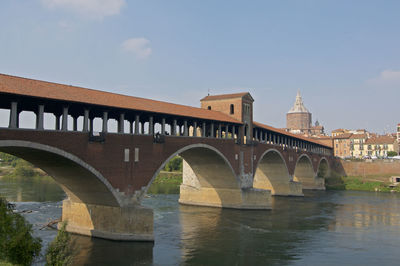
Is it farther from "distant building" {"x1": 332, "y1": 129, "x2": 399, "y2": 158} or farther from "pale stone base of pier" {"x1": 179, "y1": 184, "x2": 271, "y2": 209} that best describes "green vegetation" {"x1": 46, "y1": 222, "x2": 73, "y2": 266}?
"distant building" {"x1": 332, "y1": 129, "x2": 399, "y2": 158}

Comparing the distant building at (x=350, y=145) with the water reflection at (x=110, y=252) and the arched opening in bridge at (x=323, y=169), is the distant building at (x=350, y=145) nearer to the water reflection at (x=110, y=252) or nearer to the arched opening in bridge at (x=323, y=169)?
the arched opening in bridge at (x=323, y=169)

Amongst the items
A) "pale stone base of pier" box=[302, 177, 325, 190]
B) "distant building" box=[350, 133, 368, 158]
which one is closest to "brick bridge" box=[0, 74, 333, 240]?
"pale stone base of pier" box=[302, 177, 325, 190]

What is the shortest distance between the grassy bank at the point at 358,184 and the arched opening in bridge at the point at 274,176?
18978mm

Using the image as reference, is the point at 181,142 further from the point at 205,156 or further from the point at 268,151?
the point at 268,151

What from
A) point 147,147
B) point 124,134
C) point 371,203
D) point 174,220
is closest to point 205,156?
point 174,220

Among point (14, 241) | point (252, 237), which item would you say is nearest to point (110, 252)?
point (14, 241)

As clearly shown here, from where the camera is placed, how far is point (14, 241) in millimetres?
13727

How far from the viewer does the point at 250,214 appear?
132 ft

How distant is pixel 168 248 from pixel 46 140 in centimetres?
1142

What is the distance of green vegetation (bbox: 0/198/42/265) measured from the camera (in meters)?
13.7

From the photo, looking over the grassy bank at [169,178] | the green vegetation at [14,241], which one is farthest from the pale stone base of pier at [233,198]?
the grassy bank at [169,178]

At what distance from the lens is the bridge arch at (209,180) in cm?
4041

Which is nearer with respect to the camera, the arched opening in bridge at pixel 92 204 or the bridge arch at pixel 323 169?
the arched opening in bridge at pixel 92 204

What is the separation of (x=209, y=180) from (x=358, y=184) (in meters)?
43.9
